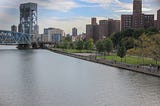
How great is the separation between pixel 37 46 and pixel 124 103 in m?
121

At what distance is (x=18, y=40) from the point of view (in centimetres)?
13388

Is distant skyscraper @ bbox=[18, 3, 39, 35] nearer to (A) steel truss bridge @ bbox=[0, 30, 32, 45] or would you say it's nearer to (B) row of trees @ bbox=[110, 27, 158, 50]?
(A) steel truss bridge @ bbox=[0, 30, 32, 45]

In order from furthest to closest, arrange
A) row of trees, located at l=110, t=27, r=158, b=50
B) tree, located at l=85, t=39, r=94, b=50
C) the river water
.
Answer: tree, located at l=85, t=39, r=94, b=50, row of trees, located at l=110, t=27, r=158, b=50, the river water

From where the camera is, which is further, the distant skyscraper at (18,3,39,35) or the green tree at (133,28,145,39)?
the distant skyscraper at (18,3,39,35)

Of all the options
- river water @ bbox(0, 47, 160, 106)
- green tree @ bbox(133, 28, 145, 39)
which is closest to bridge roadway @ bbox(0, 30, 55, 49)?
green tree @ bbox(133, 28, 145, 39)

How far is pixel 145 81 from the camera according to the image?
26281 mm

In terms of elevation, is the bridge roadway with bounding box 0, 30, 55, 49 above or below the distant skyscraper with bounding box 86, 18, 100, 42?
below

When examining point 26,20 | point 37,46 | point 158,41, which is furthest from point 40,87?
point 26,20

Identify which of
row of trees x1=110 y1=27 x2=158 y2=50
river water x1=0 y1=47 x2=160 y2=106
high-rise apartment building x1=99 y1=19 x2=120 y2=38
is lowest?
river water x1=0 y1=47 x2=160 y2=106

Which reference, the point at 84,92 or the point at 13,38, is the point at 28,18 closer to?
the point at 13,38

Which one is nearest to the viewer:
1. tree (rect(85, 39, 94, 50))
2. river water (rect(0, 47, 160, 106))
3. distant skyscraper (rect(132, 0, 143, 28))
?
river water (rect(0, 47, 160, 106))

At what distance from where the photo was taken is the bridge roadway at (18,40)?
126 metres

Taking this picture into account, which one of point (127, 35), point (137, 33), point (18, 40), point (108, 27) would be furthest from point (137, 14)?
point (18, 40)

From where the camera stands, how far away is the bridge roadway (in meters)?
126
